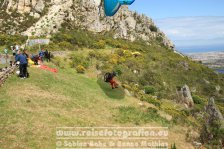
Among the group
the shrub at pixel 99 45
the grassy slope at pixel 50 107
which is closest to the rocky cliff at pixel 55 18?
the shrub at pixel 99 45

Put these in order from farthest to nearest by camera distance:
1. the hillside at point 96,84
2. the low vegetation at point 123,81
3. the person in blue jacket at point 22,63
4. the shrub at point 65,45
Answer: the shrub at point 65,45 < the person in blue jacket at point 22,63 < the low vegetation at point 123,81 < the hillside at point 96,84

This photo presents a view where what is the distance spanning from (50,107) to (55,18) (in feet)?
149

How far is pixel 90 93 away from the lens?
83.6 ft

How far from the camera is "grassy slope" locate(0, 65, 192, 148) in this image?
15805mm

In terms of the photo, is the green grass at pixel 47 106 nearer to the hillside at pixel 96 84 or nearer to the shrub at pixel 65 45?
the hillside at pixel 96 84

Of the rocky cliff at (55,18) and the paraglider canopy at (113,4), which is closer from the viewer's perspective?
the paraglider canopy at (113,4)

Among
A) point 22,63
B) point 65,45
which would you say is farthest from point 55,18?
point 22,63

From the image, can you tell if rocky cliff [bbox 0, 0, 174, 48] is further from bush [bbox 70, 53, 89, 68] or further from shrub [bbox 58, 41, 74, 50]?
bush [bbox 70, 53, 89, 68]

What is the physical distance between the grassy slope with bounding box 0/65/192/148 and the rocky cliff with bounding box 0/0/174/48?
35.9m

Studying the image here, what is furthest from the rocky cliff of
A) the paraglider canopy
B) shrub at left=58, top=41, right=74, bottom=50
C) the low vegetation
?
the paraglider canopy

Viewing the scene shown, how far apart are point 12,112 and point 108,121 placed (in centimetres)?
584

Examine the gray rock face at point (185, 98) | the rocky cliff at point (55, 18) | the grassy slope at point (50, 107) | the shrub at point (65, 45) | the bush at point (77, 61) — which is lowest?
the gray rock face at point (185, 98)

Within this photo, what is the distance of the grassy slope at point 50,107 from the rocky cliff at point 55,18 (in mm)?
35909

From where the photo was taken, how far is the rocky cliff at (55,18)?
205 ft
